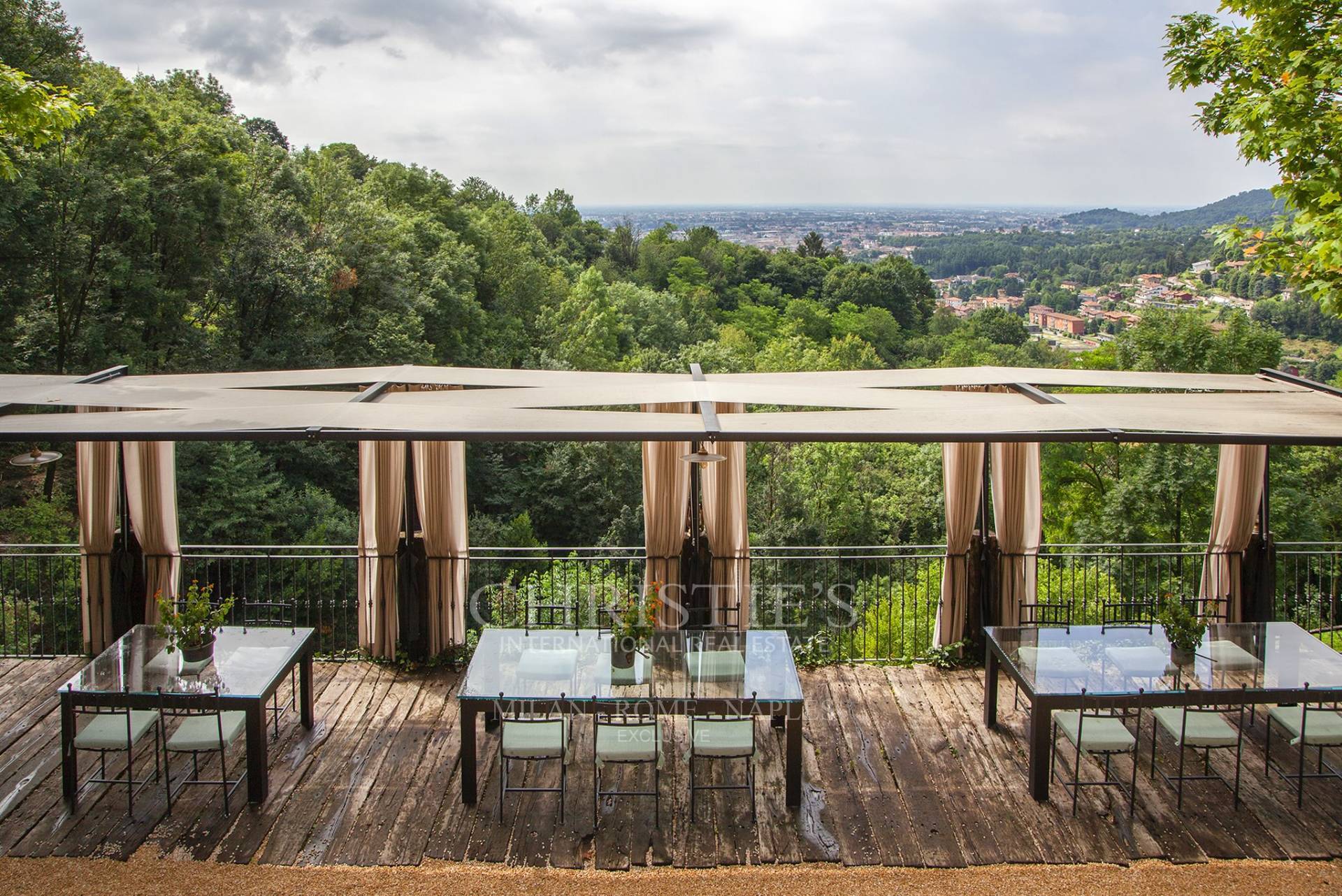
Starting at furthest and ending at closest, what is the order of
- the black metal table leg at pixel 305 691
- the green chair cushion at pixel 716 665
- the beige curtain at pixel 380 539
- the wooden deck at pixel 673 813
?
the beige curtain at pixel 380 539, the black metal table leg at pixel 305 691, the green chair cushion at pixel 716 665, the wooden deck at pixel 673 813

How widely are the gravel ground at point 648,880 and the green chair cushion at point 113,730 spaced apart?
1.95 ft

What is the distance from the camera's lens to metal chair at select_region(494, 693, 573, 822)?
15.6ft

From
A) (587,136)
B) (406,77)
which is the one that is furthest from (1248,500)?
(587,136)

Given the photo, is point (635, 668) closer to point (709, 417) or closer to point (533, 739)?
point (533, 739)

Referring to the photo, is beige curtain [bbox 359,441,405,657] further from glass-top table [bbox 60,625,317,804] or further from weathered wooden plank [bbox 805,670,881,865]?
weathered wooden plank [bbox 805,670,881,865]

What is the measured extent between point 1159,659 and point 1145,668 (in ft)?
0.57

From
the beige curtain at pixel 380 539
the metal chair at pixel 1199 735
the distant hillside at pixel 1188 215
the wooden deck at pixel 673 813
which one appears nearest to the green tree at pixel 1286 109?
the metal chair at pixel 1199 735

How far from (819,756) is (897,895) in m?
1.31

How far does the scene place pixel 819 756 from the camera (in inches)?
215

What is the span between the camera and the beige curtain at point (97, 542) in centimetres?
651

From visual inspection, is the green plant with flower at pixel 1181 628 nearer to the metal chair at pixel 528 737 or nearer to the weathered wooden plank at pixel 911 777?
the weathered wooden plank at pixel 911 777

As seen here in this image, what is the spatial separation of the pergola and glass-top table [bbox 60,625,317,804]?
1.19 meters

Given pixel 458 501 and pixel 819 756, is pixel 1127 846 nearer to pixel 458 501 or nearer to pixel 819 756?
pixel 819 756

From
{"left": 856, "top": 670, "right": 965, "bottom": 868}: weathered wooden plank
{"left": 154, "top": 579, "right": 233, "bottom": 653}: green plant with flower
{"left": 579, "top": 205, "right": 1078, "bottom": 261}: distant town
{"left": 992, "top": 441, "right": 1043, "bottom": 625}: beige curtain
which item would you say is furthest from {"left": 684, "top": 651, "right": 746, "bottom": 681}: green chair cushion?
{"left": 579, "top": 205, "right": 1078, "bottom": 261}: distant town
